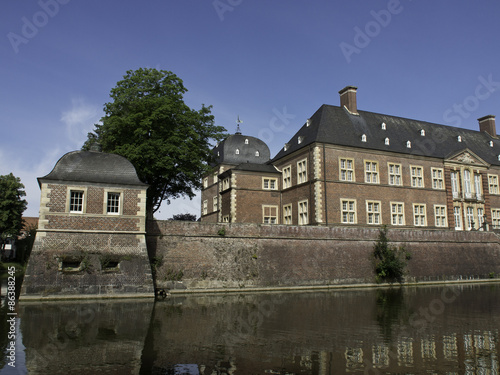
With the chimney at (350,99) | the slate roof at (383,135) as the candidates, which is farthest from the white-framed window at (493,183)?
the chimney at (350,99)

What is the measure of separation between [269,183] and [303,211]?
4.53m

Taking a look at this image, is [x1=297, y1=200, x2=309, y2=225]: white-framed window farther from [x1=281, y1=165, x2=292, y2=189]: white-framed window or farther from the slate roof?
the slate roof

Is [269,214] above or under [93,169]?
under

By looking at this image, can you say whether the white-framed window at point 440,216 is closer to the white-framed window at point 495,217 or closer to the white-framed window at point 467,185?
the white-framed window at point 467,185

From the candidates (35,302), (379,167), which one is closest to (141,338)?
(35,302)

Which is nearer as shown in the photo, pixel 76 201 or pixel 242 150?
pixel 76 201

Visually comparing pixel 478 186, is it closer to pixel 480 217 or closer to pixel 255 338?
pixel 480 217

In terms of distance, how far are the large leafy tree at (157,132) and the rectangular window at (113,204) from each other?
5.50 metres

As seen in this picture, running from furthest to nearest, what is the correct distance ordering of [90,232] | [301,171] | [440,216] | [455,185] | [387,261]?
[455,185] → [440,216] → [301,171] → [387,261] → [90,232]

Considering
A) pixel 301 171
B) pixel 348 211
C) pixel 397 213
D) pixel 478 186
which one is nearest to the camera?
pixel 348 211

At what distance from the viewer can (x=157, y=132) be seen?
90.8 ft

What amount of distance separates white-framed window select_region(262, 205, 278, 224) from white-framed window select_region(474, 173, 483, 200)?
1851 cm

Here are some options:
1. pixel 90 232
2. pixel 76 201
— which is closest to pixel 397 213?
pixel 90 232

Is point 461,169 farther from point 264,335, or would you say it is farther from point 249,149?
point 264,335
